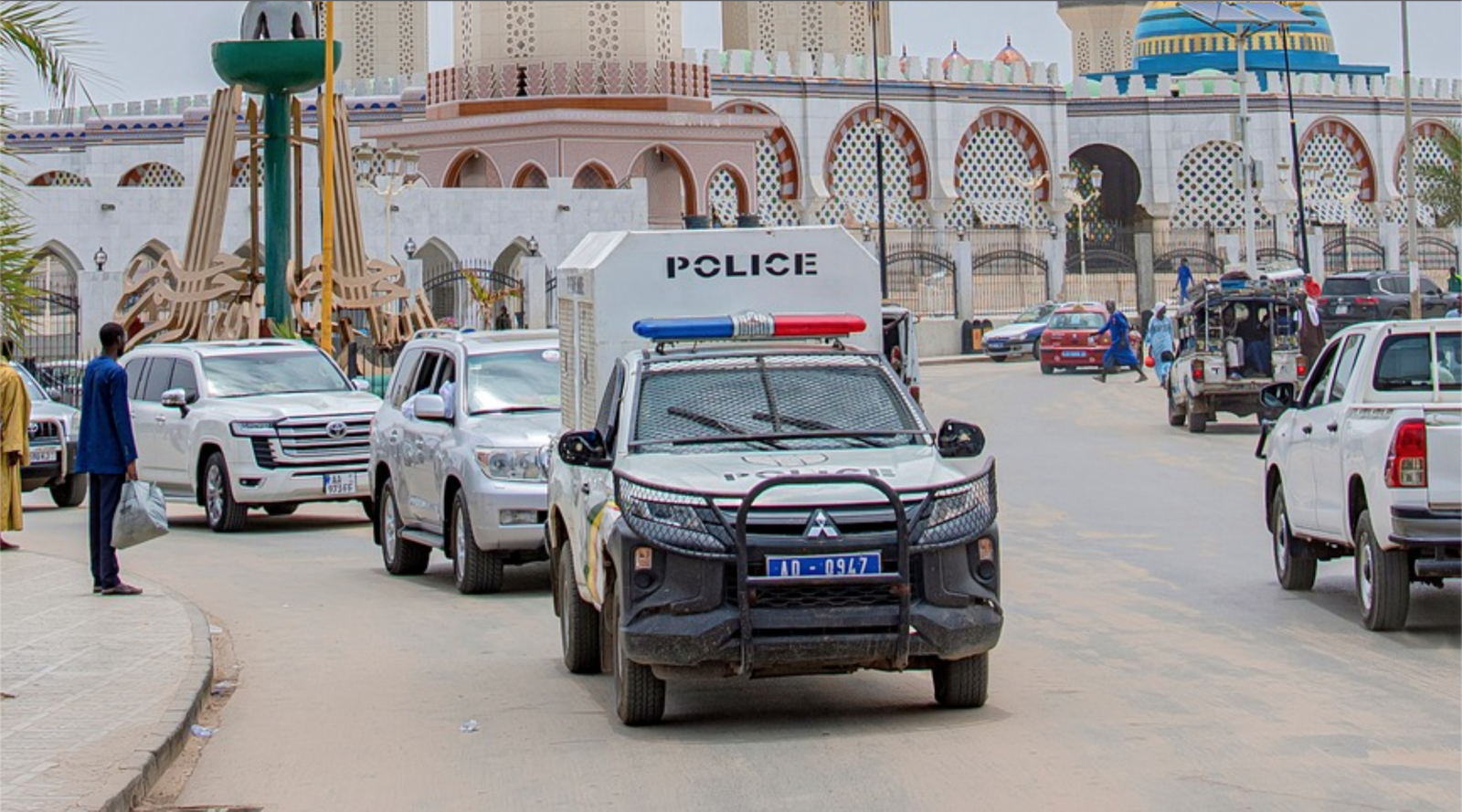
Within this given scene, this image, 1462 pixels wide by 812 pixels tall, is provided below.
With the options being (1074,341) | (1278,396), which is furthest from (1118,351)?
(1278,396)

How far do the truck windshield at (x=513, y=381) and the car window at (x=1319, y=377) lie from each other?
481 centimetres

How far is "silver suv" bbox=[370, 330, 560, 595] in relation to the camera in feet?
44.3

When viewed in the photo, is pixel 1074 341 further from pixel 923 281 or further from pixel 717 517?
pixel 717 517

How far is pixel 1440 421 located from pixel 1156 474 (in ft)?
35.5

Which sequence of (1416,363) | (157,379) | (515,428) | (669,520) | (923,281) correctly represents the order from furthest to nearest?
1. (923,281)
2. (157,379)
3. (515,428)
4. (1416,363)
5. (669,520)

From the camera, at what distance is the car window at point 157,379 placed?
66.3 feet

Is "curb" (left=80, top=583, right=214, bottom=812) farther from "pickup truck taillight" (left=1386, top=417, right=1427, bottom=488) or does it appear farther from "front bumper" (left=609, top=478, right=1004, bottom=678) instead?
"pickup truck taillight" (left=1386, top=417, right=1427, bottom=488)

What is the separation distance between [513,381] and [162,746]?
6.62m

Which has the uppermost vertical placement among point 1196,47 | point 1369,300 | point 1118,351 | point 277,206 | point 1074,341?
point 1196,47

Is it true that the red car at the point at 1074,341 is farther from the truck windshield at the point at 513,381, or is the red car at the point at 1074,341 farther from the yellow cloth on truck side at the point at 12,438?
the yellow cloth on truck side at the point at 12,438

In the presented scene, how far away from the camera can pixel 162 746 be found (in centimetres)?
834

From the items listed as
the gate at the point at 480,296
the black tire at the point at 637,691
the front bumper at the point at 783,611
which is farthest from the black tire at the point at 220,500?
the gate at the point at 480,296

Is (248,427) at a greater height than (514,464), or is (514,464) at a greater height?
(248,427)

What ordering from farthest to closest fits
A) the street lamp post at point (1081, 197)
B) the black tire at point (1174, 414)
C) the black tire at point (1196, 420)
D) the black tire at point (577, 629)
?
the street lamp post at point (1081, 197) < the black tire at point (1174, 414) < the black tire at point (1196, 420) < the black tire at point (577, 629)
